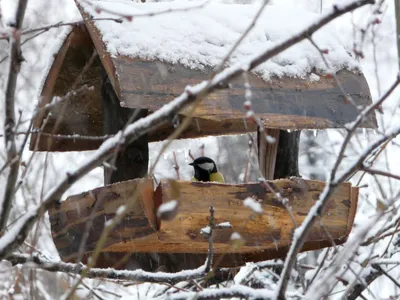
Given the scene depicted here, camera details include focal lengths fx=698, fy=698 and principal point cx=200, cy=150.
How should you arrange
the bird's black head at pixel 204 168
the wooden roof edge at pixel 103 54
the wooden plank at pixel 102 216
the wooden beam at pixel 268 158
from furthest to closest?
the bird's black head at pixel 204 168
the wooden beam at pixel 268 158
the wooden roof edge at pixel 103 54
the wooden plank at pixel 102 216

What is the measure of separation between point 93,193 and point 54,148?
1.37 metres

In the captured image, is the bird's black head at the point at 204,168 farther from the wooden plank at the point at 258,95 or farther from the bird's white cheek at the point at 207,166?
the wooden plank at the point at 258,95

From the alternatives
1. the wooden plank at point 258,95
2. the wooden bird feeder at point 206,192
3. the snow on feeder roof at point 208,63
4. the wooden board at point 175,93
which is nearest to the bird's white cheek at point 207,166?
the wooden board at point 175,93

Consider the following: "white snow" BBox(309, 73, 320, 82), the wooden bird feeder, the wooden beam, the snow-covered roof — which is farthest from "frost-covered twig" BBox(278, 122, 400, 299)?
the wooden beam

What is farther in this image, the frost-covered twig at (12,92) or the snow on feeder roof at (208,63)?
the snow on feeder roof at (208,63)

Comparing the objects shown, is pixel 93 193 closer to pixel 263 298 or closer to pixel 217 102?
pixel 217 102

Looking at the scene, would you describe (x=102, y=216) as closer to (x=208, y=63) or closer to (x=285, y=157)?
(x=208, y=63)

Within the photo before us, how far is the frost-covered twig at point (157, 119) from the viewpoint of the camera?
1870 millimetres

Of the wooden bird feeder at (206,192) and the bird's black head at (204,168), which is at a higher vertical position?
the bird's black head at (204,168)

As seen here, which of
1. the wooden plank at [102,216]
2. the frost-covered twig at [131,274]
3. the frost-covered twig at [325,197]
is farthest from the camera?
the wooden plank at [102,216]

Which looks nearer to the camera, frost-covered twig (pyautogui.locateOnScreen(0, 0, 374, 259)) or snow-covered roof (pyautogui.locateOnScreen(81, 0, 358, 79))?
frost-covered twig (pyautogui.locateOnScreen(0, 0, 374, 259))

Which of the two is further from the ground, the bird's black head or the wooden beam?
the bird's black head

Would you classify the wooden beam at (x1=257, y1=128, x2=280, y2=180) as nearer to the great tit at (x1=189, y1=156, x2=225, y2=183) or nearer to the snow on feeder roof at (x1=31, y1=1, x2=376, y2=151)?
the snow on feeder roof at (x1=31, y1=1, x2=376, y2=151)

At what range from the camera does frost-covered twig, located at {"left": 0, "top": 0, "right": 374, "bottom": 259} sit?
187cm
